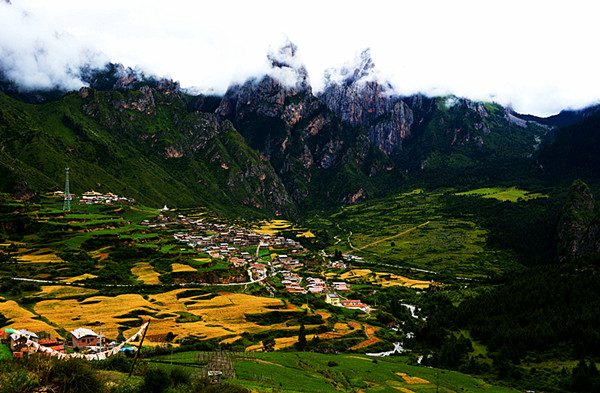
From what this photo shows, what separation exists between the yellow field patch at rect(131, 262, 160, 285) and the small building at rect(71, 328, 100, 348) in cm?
3725

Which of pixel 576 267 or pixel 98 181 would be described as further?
pixel 98 181

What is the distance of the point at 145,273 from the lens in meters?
87.8

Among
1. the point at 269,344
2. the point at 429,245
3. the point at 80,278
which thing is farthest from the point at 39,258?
the point at 429,245

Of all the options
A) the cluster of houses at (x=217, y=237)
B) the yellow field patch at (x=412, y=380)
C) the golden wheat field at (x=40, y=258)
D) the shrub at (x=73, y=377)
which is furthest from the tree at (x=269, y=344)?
the cluster of houses at (x=217, y=237)

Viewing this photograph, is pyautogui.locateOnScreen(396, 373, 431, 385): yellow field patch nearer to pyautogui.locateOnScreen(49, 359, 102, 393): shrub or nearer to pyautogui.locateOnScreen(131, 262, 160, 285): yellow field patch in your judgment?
pyautogui.locateOnScreen(49, 359, 102, 393): shrub

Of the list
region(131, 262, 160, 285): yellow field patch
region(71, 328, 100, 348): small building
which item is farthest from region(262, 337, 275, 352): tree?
region(131, 262, 160, 285): yellow field patch

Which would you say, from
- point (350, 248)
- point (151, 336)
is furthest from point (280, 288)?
point (350, 248)

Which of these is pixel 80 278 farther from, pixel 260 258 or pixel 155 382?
pixel 155 382

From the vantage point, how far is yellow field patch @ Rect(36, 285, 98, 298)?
6686 cm

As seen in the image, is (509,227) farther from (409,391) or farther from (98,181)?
(98,181)

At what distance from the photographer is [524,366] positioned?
2228 inches

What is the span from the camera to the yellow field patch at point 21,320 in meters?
48.4

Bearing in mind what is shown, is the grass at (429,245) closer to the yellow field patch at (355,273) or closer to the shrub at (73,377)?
the yellow field patch at (355,273)

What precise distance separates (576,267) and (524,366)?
38.9 metres
